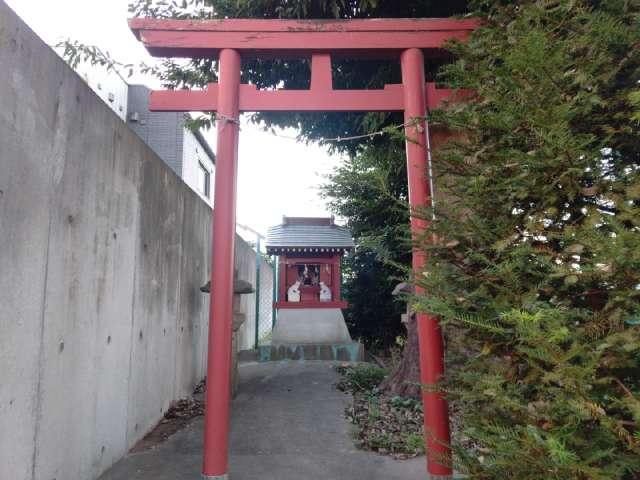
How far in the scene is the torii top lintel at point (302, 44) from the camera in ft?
9.91

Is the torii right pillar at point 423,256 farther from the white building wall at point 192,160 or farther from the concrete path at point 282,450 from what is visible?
the white building wall at point 192,160

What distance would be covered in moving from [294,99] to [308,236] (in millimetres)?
6182

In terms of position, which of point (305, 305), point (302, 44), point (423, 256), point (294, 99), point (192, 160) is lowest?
point (305, 305)

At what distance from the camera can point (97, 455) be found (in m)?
2.79

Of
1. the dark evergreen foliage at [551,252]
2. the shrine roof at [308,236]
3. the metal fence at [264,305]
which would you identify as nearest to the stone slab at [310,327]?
the shrine roof at [308,236]

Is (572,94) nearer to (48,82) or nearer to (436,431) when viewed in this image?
(436,431)

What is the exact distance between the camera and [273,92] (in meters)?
3.10

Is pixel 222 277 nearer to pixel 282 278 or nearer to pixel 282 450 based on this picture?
pixel 282 450

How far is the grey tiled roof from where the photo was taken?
905 cm

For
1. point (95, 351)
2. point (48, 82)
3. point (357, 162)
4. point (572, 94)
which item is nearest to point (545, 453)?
point (572, 94)

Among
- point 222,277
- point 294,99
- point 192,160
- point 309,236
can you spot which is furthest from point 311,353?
point 192,160

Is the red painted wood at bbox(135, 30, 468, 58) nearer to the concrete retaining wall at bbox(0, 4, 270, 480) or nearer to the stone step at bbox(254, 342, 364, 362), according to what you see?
the concrete retaining wall at bbox(0, 4, 270, 480)

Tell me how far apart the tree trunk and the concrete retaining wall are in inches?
101

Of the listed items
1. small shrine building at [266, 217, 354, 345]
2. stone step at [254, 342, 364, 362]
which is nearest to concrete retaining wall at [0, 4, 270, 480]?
stone step at [254, 342, 364, 362]
